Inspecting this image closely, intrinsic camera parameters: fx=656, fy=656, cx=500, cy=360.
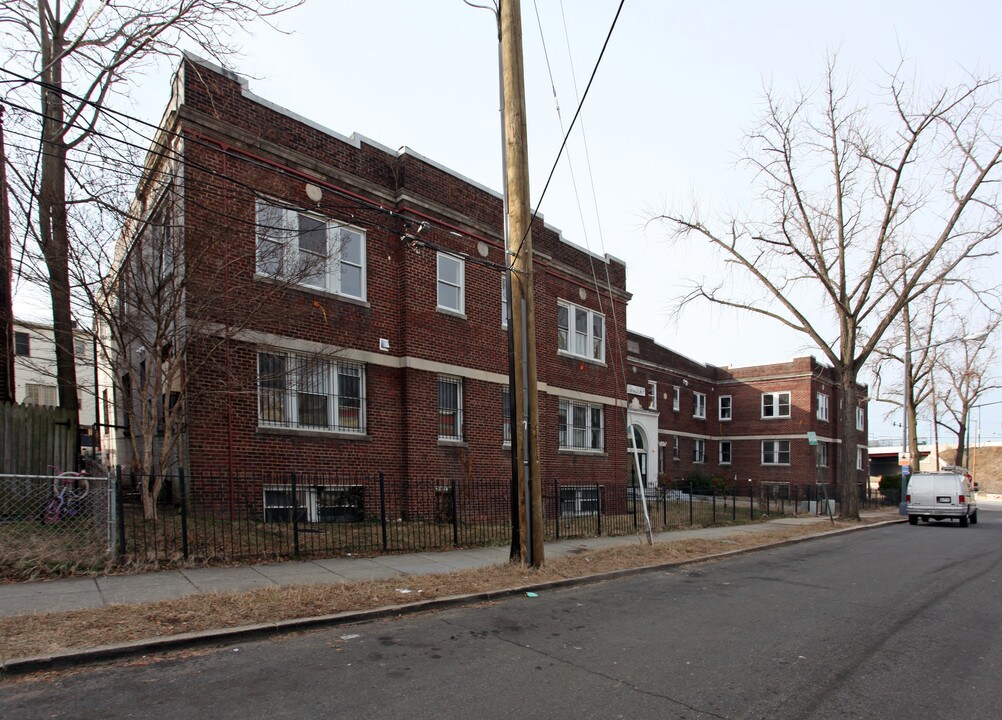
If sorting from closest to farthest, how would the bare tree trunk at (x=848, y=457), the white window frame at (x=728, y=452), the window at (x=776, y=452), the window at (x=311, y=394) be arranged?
the window at (x=311, y=394) < the bare tree trunk at (x=848, y=457) < the window at (x=776, y=452) < the white window frame at (x=728, y=452)

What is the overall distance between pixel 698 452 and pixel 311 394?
31.4 m

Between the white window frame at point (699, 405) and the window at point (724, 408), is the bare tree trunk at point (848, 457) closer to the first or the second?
the white window frame at point (699, 405)

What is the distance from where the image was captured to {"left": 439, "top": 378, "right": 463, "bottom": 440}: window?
15984mm

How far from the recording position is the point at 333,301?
545 inches

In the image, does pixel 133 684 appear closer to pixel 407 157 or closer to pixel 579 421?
pixel 407 157

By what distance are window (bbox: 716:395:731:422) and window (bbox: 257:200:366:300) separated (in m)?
32.8

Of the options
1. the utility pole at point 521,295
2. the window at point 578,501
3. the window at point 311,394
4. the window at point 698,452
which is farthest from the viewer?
the window at point 698,452

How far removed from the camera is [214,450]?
454 inches

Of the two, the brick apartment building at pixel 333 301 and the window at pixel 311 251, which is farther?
the window at pixel 311 251

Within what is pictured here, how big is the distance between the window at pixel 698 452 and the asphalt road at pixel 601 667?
31.0m

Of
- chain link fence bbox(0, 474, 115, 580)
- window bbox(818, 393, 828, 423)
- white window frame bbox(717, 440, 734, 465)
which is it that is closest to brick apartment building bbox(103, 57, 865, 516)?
chain link fence bbox(0, 474, 115, 580)

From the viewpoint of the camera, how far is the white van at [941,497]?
2212 centimetres

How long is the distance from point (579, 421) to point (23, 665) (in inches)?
659

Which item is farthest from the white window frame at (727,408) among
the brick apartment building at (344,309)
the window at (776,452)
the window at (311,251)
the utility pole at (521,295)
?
the utility pole at (521,295)
